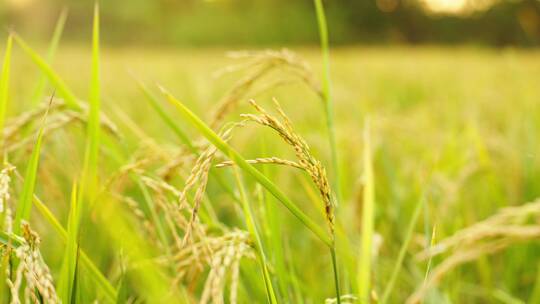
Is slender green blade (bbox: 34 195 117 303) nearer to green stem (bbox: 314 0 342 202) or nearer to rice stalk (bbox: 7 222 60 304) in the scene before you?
rice stalk (bbox: 7 222 60 304)

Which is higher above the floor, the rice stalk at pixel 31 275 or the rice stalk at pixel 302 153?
the rice stalk at pixel 302 153

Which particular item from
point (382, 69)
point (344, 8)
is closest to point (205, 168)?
point (382, 69)

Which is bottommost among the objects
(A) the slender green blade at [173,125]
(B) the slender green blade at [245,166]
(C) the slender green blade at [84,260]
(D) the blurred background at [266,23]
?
(C) the slender green blade at [84,260]

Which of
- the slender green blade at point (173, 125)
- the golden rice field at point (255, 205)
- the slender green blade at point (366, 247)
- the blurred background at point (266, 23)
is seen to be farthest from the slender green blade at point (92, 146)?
the blurred background at point (266, 23)

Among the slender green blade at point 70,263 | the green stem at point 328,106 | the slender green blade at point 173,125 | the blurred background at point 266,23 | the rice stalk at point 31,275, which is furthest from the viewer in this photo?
the blurred background at point 266,23

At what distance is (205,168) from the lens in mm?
398

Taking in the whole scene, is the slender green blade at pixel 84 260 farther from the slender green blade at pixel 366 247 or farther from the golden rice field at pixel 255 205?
the slender green blade at pixel 366 247

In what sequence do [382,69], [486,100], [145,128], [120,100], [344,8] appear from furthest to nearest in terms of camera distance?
[344,8] < [382,69] < [120,100] < [486,100] < [145,128]

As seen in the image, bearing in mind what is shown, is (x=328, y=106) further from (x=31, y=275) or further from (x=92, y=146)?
(x=31, y=275)

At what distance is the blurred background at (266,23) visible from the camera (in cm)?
2323

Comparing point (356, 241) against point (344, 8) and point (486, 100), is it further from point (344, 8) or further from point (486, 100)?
point (344, 8)

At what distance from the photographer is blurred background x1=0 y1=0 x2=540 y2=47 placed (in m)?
23.2

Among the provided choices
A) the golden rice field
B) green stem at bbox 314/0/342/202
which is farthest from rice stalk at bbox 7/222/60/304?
green stem at bbox 314/0/342/202

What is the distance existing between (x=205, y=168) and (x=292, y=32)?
79.3 ft
